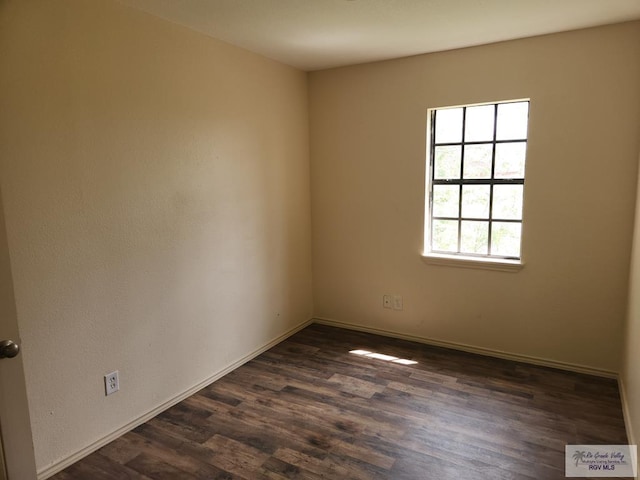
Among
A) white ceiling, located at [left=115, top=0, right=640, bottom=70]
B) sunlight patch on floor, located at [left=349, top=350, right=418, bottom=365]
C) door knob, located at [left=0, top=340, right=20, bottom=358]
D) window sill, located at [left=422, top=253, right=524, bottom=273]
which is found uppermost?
white ceiling, located at [left=115, top=0, right=640, bottom=70]

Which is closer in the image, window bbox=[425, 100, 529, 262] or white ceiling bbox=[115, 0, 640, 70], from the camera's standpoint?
white ceiling bbox=[115, 0, 640, 70]

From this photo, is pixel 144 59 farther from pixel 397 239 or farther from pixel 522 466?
pixel 522 466

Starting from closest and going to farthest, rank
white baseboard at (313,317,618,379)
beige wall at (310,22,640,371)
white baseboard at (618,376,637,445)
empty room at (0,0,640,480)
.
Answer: empty room at (0,0,640,480), white baseboard at (618,376,637,445), beige wall at (310,22,640,371), white baseboard at (313,317,618,379)

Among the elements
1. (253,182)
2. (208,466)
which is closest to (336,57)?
(253,182)

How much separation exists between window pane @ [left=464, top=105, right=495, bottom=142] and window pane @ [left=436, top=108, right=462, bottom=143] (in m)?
0.06

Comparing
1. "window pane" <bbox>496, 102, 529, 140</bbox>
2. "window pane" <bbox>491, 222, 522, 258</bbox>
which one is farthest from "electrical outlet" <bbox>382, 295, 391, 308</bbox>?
"window pane" <bbox>496, 102, 529, 140</bbox>

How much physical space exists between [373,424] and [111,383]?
1499 mm

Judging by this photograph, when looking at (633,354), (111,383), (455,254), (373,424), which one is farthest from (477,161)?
(111,383)

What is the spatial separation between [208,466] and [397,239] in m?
2.26

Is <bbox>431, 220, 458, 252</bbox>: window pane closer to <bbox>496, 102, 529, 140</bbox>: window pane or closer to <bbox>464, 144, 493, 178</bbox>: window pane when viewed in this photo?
<bbox>464, 144, 493, 178</bbox>: window pane

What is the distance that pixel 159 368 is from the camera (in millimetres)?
2615

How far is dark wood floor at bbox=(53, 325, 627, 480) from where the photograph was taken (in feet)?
6.88

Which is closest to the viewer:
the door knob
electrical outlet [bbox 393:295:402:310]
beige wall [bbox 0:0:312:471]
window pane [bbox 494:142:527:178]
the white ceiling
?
the door knob

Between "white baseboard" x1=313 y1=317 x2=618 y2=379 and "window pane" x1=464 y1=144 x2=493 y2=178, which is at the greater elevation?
"window pane" x1=464 y1=144 x2=493 y2=178
